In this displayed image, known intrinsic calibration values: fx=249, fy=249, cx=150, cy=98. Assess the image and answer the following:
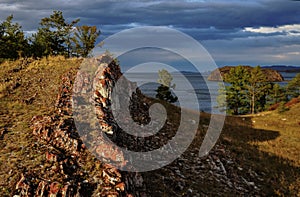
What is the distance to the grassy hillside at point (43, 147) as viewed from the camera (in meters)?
11.5

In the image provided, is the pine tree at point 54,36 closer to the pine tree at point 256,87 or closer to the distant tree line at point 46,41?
the distant tree line at point 46,41

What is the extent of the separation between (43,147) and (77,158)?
1887mm

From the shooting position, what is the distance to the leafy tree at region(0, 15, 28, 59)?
3391 centimetres

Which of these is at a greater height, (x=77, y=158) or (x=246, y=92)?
(x=77, y=158)

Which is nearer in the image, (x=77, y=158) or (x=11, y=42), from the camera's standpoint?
(x=77, y=158)

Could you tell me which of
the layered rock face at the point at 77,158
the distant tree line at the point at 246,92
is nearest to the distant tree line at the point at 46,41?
the layered rock face at the point at 77,158

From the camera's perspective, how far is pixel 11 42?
3469 centimetres

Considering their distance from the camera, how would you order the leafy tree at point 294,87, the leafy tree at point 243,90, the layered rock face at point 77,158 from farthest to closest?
the leafy tree at point 294,87 < the leafy tree at point 243,90 < the layered rock face at point 77,158

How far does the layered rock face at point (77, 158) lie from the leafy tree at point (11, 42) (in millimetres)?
22041

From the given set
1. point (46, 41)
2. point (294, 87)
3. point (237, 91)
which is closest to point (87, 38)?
point (46, 41)

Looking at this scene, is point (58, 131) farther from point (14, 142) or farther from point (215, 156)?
point (215, 156)

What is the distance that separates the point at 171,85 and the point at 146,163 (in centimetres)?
8253

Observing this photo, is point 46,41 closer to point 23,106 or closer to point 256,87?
point 23,106

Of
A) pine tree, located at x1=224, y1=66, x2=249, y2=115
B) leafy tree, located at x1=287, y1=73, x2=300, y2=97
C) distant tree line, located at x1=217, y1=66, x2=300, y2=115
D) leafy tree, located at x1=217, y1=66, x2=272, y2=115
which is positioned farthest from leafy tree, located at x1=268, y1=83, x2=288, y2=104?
pine tree, located at x1=224, y1=66, x2=249, y2=115
